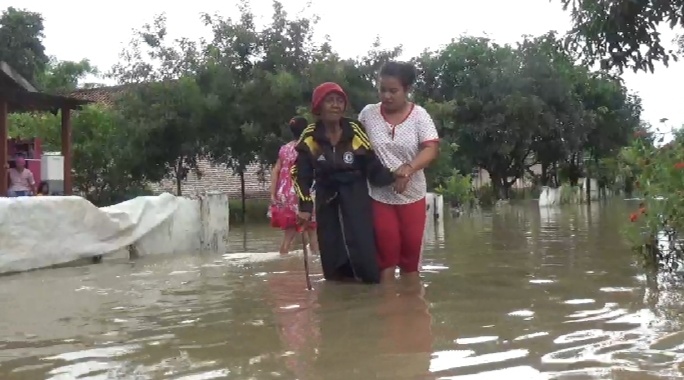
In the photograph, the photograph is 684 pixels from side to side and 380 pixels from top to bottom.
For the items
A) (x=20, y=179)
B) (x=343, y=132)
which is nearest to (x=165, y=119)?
(x=20, y=179)

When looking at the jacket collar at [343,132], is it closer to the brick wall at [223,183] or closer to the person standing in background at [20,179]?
the person standing in background at [20,179]

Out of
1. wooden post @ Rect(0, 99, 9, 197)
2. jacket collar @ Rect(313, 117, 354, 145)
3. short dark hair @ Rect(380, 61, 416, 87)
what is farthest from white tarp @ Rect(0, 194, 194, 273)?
wooden post @ Rect(0, 99, 9, 197)

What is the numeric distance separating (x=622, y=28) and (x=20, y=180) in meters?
8.93

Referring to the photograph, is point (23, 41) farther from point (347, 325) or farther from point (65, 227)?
point (347, 325)

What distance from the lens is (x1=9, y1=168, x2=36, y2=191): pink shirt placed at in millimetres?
12648

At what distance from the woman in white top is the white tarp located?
3.31 meters

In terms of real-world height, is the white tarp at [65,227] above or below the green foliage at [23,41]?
below

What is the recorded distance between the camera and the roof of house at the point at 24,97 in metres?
13.1

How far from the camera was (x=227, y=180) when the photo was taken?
93.4 ft

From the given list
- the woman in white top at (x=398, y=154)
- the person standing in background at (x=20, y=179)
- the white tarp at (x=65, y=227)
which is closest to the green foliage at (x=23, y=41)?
the person standing in background at (x=20, y=179)

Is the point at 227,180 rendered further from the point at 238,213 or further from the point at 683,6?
the point at 683,6

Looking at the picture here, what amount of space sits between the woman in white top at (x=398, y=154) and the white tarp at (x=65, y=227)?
10.9 ft

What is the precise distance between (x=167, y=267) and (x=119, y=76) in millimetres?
15146

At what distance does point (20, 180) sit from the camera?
1273 centimetres
